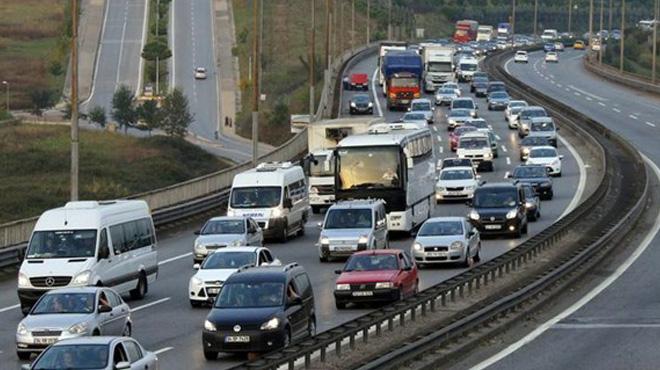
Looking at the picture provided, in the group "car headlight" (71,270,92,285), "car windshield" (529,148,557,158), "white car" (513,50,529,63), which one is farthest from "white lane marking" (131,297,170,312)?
"white car" (513,50,529,63)

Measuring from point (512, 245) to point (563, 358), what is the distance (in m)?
21.9

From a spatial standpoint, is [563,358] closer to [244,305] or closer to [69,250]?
[244,305]

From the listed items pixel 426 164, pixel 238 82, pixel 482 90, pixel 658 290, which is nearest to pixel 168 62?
pixel 238 82

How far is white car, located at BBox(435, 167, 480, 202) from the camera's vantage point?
2544 inches

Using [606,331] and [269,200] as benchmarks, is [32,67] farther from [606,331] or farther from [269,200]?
[606,331]

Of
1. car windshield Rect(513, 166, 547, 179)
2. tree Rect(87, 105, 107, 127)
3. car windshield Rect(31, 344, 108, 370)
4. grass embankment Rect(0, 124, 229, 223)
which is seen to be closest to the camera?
car windshield Rect(31, 344, 108, 370)

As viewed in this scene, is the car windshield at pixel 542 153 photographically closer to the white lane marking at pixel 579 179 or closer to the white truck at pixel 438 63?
the white lane marking at pixel 579 179

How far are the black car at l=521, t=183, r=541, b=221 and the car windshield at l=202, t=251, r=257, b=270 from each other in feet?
69.4

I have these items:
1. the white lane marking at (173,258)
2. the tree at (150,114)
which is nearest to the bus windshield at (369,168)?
the white lane marking at (173,258)

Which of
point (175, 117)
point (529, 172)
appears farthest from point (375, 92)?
point (529, 172)

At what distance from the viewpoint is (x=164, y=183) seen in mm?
110688

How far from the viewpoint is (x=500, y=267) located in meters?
40.8

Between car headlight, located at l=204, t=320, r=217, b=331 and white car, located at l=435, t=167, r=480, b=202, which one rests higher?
car headlight, located at l=204, t=320, r=217, b=331

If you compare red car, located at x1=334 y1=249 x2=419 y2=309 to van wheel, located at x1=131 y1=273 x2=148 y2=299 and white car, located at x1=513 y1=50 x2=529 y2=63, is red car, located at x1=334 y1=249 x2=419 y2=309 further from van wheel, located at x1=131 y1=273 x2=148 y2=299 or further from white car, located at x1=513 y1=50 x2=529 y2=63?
white car, located at x1=513 y1=50 x2=529 y2=63
